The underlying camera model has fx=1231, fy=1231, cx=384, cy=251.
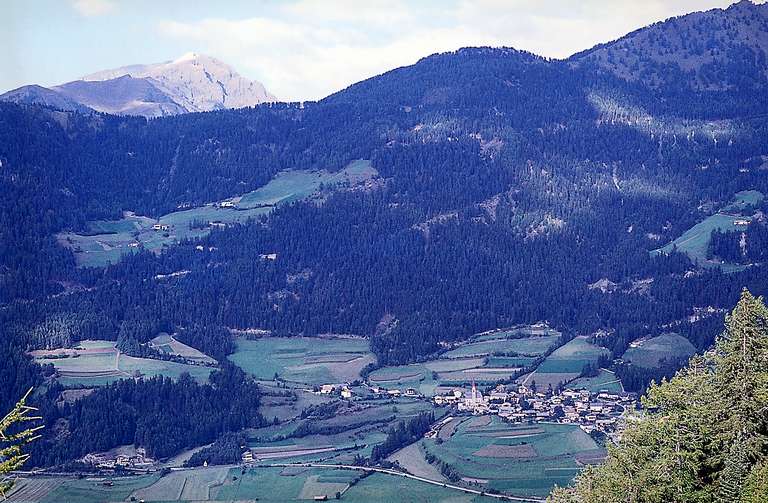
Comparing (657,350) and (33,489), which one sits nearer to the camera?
(33,489)

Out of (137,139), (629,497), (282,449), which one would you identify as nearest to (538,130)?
(137,139)

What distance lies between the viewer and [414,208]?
148125 mm

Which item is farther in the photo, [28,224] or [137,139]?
[137,139]

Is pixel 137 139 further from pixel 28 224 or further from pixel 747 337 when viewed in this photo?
pixel 747 337

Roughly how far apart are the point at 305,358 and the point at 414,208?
38.2 m

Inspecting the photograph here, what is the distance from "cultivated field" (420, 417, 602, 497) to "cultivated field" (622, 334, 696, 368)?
2135 cm

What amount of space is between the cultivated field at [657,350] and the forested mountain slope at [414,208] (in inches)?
71.6

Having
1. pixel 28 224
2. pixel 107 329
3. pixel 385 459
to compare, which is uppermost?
pixel 28 224

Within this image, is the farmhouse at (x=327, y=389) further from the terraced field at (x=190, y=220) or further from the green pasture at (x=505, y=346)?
the terraced field at (x=190, y=220)

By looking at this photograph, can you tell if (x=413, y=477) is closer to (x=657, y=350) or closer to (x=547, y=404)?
(x=547, y=404)

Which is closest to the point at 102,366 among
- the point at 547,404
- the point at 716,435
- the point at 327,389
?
the point at 327,389

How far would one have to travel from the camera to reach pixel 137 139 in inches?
7175

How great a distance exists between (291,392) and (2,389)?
909 inches

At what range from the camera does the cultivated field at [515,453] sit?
75.2 meters
